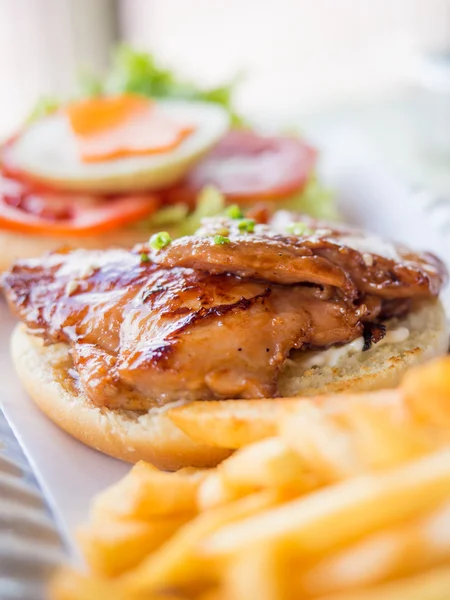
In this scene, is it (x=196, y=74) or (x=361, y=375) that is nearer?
(x=361, y=375)

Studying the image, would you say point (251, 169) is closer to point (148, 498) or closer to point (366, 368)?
point (366, 368)

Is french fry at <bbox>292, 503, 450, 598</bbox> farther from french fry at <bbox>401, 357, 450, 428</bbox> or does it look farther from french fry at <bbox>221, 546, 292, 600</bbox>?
french fry at <bbox>401, 357, 450, 428</bbox>

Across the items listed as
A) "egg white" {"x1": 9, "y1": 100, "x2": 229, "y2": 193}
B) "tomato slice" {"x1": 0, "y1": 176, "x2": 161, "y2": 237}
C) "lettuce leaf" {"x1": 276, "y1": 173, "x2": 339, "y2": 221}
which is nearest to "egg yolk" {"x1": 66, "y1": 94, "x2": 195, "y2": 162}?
"egg white" {"x1": 9, "y1": 100, "x2": 229, "y2": 193}

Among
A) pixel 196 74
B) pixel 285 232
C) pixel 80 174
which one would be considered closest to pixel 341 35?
pixel 196 74

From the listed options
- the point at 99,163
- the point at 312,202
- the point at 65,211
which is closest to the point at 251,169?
the point at 312,202

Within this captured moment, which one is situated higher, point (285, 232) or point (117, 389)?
point (285, 232)

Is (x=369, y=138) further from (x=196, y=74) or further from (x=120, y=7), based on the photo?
(x=120, y=7)
